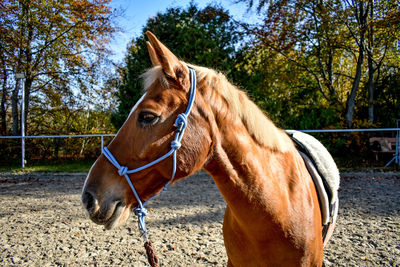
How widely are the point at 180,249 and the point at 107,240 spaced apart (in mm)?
1172

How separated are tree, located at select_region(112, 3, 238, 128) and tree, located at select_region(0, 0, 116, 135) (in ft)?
11.1

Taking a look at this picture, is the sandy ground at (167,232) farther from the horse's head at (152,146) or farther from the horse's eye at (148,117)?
the horse's eye at (148,117)

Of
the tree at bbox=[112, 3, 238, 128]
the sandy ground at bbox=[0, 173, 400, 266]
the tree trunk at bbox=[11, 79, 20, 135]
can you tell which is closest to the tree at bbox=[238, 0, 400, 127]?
the tree at bbox=[112, 3, 238, 128]

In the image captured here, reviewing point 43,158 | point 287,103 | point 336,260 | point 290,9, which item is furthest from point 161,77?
point 43,158

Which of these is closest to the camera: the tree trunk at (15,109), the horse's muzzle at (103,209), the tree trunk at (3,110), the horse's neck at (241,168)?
the horse's muzzle at (103,209)

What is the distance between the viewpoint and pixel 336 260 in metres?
3.02

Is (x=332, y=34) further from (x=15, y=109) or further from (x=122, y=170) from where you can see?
(x=15, y=109)

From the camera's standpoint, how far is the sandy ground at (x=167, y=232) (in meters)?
3.13

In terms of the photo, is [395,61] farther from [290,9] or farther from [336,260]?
[336,260]

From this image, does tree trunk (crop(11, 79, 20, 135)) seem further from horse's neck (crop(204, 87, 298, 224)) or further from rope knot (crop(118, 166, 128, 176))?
horse's neck (crop(204, 87, 298, 224))

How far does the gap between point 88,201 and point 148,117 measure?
49cm

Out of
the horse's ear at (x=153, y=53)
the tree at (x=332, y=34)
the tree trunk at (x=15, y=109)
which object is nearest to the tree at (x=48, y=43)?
the tree trunk at (x=15, y=109)

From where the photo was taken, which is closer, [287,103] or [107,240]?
[107,240]

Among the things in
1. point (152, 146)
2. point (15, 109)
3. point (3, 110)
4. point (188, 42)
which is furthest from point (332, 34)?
point (3, 110)
